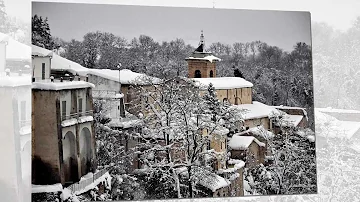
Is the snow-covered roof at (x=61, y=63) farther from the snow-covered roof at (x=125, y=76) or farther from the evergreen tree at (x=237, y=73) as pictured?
the evergreen tree at (x=237, y=73)

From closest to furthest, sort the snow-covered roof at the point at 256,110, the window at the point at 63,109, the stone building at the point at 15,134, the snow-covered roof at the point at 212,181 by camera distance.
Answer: the stone building at the point at 15,134 → the window at the point at 63,109 → the snow-covered roof at the point at 212,181 → the snow-covered roof at the point at 256,110

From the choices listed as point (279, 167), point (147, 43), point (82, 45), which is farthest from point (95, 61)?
point (279, 167)

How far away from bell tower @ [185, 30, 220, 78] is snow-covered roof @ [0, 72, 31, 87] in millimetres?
1132

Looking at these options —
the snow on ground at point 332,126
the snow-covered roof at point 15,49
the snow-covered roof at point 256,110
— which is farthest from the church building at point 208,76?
the snow-covered roof at point 15,49

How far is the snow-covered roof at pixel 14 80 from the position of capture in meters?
3.58

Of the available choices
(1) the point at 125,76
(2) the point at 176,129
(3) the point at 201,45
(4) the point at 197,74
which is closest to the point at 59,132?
(1) the point at 125,76

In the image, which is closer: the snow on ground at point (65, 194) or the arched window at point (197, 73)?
the snow on ground at point (65, 194)

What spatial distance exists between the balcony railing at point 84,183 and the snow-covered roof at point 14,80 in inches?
29.5

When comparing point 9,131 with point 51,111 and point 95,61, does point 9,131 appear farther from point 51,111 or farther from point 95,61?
point 95,61

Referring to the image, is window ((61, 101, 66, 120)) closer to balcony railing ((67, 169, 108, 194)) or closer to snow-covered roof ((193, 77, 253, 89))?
balcony railing ((67, 169, 108, 194))

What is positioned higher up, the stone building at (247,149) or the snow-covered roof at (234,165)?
the stone building at (247,149)

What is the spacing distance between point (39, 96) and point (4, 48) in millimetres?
400

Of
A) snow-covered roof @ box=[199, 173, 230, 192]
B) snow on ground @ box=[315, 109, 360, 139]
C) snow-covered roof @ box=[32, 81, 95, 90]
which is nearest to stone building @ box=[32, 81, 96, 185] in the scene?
snow-covered roof @ box=[32, 81, 95, 90]

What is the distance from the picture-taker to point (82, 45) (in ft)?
12.4
